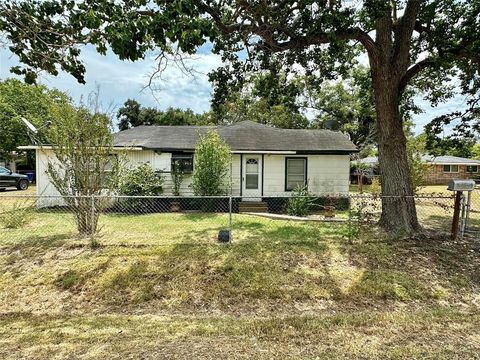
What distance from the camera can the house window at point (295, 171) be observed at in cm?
1468

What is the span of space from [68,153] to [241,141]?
8849 millimetres

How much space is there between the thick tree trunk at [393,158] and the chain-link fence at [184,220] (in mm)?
471

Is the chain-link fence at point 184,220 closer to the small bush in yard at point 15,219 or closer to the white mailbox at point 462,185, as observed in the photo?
the small bush in yard at point 15,219

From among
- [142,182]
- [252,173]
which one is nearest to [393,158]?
[252,173]

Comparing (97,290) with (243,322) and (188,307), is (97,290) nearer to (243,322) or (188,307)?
(188,307)

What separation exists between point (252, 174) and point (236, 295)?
9.52 m

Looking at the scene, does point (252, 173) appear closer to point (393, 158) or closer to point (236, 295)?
point (393, 158)

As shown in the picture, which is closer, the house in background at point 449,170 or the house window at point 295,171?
the house window at point 295,171

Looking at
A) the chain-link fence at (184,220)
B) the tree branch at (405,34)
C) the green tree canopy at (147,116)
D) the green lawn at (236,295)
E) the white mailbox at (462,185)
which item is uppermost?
the green tree canopy at (147,116)

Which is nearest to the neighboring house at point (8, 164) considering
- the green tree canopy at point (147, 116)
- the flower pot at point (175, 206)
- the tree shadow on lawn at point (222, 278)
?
the green tree canopy at point (147, 116)

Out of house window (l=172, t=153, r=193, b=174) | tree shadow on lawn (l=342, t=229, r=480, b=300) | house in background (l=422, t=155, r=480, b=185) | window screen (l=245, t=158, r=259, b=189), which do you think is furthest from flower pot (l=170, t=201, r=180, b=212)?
house in background (l=422, t=155, r=480, b=185)

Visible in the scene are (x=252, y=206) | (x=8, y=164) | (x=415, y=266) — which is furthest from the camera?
(x=8, y=164)

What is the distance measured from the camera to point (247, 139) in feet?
50.5

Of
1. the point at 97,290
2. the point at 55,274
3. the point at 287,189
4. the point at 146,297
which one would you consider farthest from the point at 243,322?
the point at 287,189
